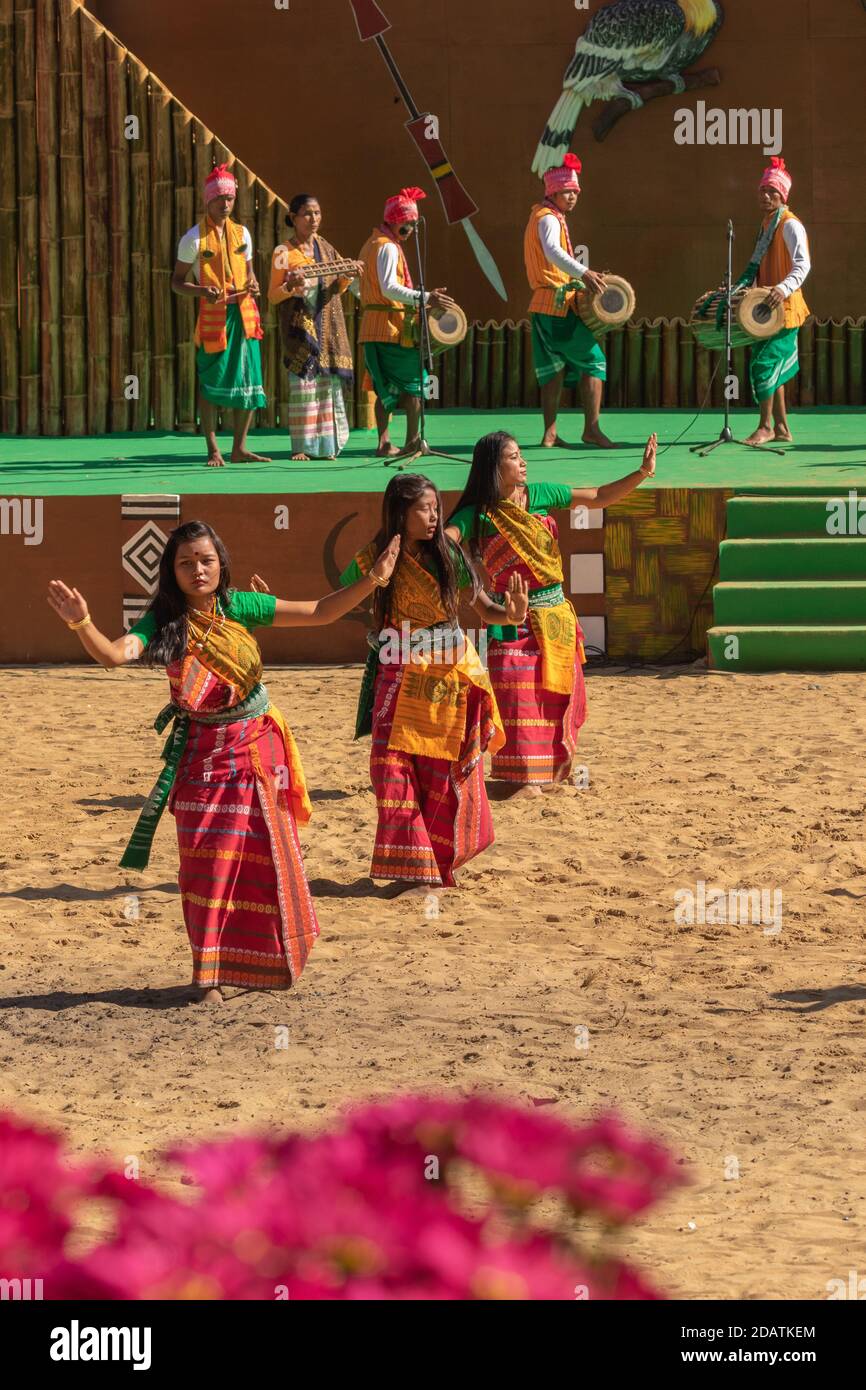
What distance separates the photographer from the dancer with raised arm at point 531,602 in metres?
7.86

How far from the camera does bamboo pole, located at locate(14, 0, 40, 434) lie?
14438 mm

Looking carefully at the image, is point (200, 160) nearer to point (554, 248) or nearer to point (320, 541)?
point (554, 248)

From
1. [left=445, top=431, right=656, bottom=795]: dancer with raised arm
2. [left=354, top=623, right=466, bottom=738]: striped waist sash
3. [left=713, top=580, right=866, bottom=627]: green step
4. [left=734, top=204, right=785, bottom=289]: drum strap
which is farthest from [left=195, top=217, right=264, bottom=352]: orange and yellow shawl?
[left=354, top=623, right=466, bottom=738]: striped waist sash

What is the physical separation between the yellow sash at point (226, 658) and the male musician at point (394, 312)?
271 inches

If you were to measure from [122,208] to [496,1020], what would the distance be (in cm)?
1031

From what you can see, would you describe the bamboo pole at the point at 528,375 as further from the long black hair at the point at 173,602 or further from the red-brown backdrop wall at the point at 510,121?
the long black hair at the point at 173,602

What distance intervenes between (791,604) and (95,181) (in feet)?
21.3

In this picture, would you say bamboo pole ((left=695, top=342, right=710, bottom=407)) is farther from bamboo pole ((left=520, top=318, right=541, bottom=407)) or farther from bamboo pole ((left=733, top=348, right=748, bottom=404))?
bamboo pole ((left=520, top=318, right=541, bottom=407))

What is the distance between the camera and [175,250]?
48.5 ft

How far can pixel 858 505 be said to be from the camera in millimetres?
11391

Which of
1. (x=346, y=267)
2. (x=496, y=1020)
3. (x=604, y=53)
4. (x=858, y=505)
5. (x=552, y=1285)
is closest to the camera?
(x=552, y=1285)

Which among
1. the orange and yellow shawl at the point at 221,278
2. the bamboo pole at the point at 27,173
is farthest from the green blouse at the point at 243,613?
the bamboo pole at the point at 27,173
